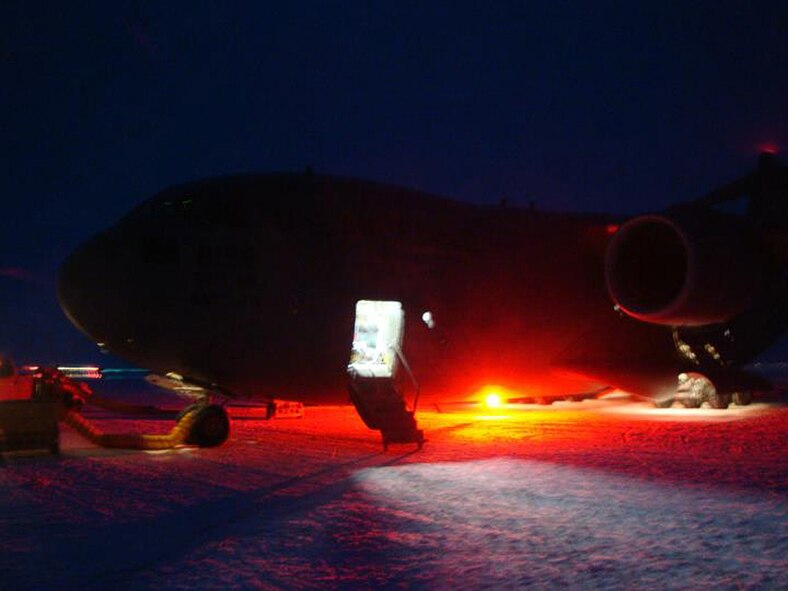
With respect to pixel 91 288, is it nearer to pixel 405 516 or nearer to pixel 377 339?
pixel 377 339

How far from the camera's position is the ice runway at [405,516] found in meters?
4.44

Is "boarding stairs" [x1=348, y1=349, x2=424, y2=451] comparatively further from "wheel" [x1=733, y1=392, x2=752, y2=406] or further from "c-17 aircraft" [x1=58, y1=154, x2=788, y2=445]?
"wheel" [x1=733, y1=392, x2=752, y2=406]

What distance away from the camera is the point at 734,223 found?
426 inches

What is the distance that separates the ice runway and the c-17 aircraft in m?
1.05

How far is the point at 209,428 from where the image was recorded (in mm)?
10055

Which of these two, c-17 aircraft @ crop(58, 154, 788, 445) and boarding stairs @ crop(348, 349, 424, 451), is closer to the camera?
c-17 aircraft @ crop(58, 154, 788, 445)

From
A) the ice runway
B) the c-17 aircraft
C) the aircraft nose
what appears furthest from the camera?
the c-17 aircraft

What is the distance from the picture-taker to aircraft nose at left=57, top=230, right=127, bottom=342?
847 cm

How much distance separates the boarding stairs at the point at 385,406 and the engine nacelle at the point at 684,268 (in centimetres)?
343

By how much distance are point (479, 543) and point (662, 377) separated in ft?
29.8

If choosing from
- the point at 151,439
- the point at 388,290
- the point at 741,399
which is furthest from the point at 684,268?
the point at 151,439

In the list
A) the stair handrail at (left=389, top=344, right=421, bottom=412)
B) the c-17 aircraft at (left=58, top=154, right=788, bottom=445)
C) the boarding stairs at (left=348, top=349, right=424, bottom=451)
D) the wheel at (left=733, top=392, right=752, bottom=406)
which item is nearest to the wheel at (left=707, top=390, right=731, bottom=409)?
the wheel at (left=733, top=392, right=752, bottom=406)

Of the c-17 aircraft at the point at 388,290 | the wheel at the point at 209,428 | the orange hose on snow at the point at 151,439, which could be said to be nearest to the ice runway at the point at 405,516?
the wheel at the point at 209,428

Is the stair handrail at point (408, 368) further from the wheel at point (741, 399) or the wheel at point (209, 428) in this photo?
the wheel at point (741, 399)
